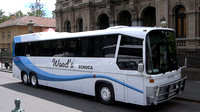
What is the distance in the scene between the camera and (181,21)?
624 inches

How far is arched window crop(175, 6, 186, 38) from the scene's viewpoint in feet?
51.5

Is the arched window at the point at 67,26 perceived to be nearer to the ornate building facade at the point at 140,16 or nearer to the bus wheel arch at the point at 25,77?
the ornate building facade at the point at 140,16

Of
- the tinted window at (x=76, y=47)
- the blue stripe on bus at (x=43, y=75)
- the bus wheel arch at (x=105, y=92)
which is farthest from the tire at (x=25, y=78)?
the bus wheel arch at (x=105, y=92)

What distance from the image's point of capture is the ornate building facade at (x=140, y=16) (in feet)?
47.5

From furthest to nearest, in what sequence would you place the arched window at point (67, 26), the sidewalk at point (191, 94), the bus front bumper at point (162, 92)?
the arched window at point (67, 26), the sidewalk at point (191, 94), the bus front bumper at point (162, 92)

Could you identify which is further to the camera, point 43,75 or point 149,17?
point 149,17

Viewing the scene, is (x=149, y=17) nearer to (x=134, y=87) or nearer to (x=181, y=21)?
(x=181, y=21)

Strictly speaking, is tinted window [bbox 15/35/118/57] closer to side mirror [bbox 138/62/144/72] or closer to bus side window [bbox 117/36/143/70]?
bus side window [bbox 117/36/143/70]

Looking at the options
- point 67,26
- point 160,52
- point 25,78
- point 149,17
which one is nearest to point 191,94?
point 160,52

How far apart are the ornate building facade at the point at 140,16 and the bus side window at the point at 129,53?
8.04m

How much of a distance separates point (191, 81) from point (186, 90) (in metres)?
2.88

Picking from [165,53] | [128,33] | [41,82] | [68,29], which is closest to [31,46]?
[41,82]

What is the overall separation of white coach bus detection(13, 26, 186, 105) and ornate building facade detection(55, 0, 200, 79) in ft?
22.3

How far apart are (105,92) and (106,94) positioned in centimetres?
9
